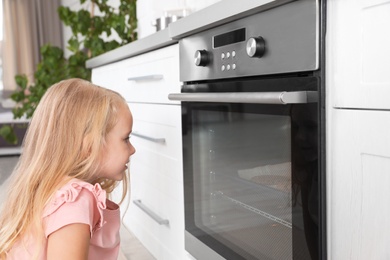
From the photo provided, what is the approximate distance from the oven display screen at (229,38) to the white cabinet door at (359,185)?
1.23 feet

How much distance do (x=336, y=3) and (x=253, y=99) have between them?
10.7 inches

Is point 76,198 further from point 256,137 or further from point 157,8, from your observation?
point 157,8

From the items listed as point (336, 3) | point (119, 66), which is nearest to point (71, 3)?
point (119, 66)

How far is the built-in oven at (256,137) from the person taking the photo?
984 millimetres

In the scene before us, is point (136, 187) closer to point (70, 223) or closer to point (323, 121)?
point (70, 223)

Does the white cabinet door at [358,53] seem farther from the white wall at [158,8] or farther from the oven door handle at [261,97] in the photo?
the white wall at [158,8]

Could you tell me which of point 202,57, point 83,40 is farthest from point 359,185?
point 83,40

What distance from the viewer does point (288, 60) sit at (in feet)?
3.45

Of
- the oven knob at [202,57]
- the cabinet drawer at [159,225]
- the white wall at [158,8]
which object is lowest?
the cabinet drawer at [159,225]

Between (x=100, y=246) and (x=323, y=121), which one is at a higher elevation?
(x=323, y=121)

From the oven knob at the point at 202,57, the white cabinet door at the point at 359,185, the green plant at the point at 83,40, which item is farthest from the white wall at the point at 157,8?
the white cabinet door at the point at 359,185

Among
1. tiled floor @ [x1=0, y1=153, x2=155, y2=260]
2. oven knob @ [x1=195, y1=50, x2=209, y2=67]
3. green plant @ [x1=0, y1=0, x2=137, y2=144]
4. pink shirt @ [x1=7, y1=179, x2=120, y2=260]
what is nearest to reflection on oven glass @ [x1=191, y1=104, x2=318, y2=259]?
oven knob @ [x1=195, y1=50, x2=209, y2=67]

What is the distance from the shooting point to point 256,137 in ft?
3.87

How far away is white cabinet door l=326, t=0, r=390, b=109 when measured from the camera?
2.68ft
